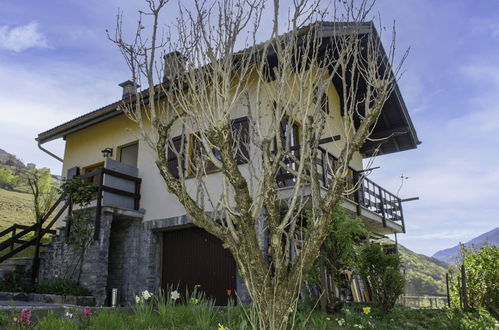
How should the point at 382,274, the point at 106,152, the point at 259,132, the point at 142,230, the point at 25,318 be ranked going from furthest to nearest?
the point at 106,152 → the point at 142,230 → the point at 382,274 → the point at 25,318 → the point at 259,132

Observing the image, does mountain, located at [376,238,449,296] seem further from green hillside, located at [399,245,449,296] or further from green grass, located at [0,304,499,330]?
green grass, located at [0,304,499,330]

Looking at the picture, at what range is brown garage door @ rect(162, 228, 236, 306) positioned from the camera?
9484 millimetres

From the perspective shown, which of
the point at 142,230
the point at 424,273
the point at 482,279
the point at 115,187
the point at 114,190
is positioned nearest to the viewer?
the point at 482,279

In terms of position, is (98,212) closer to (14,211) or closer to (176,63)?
(176,63)

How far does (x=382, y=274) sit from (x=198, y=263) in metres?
4.51

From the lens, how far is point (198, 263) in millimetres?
10094

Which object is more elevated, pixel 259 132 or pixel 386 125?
pixel 386 125

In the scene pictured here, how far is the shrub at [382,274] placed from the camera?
786 centimetres

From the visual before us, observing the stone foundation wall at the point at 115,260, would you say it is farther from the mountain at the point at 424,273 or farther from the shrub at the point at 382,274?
the mountain at the point at 424,273

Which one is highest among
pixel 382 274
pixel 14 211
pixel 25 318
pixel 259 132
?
pixel 14 211

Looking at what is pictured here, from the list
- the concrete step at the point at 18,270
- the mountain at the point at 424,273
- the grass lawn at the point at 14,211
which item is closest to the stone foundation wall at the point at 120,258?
the concrete step at the point at 18,270

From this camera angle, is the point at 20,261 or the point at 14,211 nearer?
the point at 20,261

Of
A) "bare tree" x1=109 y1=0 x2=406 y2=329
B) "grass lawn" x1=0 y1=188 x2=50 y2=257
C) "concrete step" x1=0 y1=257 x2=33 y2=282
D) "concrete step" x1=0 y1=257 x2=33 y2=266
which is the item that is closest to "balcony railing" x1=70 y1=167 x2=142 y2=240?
"concrete step" x1=0 y1=257 x2=33 y2=266

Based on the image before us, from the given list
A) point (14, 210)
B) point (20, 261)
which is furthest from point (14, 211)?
point (20, 261)
